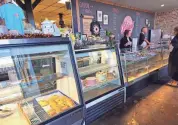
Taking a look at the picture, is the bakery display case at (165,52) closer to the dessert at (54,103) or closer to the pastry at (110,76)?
the pastry at (110,76)

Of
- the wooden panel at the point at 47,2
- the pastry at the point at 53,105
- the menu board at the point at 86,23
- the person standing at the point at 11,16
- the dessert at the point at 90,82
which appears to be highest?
the wooden panel at the point at 47,2

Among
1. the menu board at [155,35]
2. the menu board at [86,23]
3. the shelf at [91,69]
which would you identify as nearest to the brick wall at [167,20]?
the menu board at [155,35]

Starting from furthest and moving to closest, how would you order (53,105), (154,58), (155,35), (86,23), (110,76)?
(155,35), (154,58), (86,23), (110,76), (53,105)

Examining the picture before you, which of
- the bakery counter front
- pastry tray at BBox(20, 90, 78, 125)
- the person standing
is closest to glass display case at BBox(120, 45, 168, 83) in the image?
the bakery counter front

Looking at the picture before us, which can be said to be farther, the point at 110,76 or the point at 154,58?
the point at 154,58

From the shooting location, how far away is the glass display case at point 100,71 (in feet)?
7.38

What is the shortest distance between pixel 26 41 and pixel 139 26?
526cm

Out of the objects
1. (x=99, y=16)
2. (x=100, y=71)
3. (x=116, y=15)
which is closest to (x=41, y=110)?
(x=100, y=71)

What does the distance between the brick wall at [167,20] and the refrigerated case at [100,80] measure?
497 cm

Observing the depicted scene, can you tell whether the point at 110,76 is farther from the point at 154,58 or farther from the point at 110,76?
the point at 154,58

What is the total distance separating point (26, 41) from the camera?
1178mm

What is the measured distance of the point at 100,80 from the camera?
239 cm

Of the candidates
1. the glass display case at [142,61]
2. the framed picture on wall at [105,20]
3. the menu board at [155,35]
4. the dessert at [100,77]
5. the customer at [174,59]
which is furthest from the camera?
the menu board at [155,35]

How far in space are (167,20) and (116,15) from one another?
3.02 m
